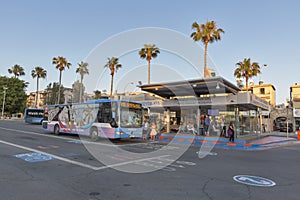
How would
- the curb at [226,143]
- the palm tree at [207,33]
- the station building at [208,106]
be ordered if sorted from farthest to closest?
1. the palm tree at [207,33]
2. the station building at [208,106]
3. the curb at [226,143]

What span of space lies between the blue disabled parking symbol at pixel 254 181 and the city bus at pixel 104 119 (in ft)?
30.3

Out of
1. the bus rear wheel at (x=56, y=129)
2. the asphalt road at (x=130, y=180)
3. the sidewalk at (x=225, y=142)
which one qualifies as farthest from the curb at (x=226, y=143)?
the bus rear wheel at (x=56, y=129)

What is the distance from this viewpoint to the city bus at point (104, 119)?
1475cm

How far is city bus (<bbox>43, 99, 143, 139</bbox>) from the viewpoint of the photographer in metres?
14.8

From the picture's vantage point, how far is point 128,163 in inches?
324

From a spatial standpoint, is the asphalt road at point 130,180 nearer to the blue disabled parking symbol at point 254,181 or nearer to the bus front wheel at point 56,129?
the blue disabled parking symbol at point 254,181

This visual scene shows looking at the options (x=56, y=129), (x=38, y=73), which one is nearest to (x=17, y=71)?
(x=38, y=73)

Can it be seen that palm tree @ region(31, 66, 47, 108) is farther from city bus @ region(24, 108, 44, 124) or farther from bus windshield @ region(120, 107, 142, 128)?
bus windshield @ region(120, 107, 142, 128)

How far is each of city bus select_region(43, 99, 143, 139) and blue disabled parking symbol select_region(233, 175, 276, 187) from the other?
9245 mm

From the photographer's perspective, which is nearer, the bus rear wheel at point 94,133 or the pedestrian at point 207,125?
the bus rear wheel at point 94,133

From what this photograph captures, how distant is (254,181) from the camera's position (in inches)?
247

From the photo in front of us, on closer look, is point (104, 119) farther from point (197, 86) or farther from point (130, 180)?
point (197, 86)

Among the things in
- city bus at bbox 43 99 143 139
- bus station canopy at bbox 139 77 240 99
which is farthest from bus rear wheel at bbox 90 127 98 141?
bus station canopy at bbox 139 77 240 99

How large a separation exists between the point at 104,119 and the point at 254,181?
11.0 metres
